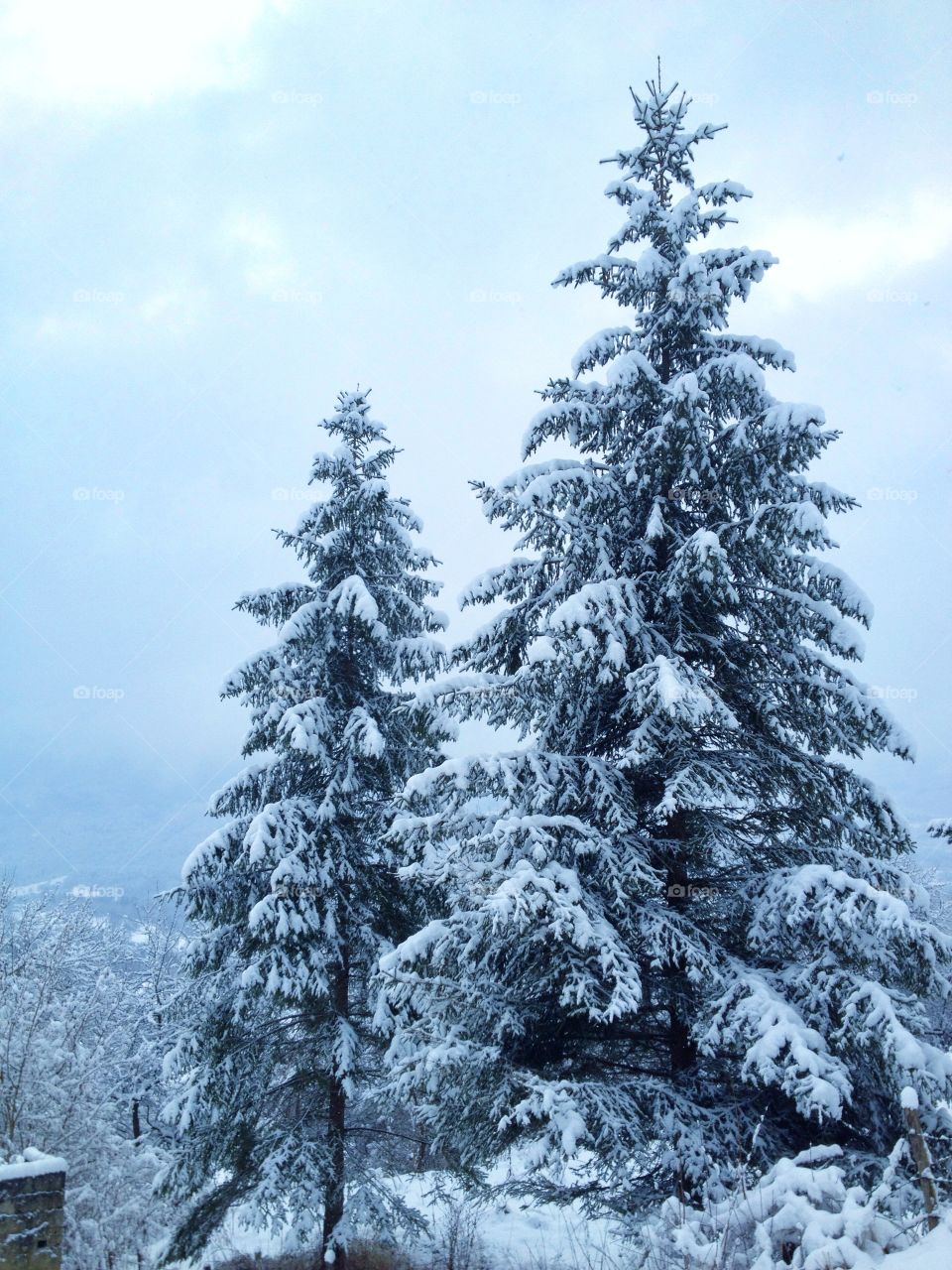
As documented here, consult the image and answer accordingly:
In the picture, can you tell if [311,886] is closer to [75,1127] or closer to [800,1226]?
[75,1127]

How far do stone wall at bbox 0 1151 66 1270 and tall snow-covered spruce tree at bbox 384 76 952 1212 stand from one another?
2697 mm

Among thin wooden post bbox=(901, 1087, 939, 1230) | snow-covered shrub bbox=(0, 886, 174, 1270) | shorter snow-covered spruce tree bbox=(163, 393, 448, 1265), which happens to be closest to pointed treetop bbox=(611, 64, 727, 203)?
shorter snow-covered spruce tree bbox=(163, 393, 448, 1265)

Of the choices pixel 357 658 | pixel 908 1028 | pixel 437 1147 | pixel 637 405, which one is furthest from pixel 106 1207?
pixel 637 405

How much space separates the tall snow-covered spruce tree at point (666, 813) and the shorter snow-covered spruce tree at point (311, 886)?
7.75ft

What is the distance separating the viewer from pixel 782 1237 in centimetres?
411

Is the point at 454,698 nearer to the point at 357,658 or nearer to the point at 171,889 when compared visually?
the point at 357,658

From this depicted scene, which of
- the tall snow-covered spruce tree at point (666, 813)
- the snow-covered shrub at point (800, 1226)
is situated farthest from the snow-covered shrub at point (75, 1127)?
the snow-covered shrub at point (800, 1226)

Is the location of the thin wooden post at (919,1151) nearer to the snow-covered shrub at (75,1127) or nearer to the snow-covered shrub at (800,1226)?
the snow-covered shrub at (800,1226)

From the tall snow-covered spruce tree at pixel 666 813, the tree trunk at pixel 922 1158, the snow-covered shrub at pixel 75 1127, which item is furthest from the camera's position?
the snow-covered shrub at pixel 75 1127

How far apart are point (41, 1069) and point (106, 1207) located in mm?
2544

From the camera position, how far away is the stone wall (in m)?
5.41

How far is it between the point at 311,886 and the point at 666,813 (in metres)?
5.65

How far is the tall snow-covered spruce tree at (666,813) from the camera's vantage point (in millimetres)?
6465

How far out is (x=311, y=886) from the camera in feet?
35.4
